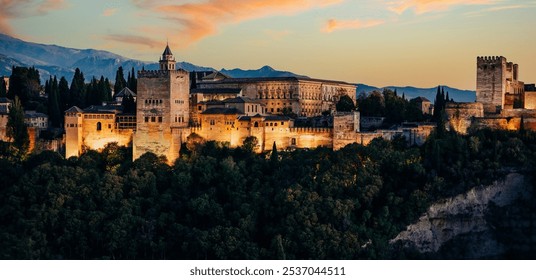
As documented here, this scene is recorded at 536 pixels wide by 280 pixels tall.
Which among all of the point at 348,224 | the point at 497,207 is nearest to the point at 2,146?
the point at 348,224

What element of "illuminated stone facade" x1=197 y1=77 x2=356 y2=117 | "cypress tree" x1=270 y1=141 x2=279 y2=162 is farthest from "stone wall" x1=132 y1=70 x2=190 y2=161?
"illuminated stone facade" x1=197 y1=77 x2=356 y2=117

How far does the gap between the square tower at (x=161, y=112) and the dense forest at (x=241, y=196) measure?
56 centimetres

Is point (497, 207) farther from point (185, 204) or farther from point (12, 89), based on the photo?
point (12, 89)

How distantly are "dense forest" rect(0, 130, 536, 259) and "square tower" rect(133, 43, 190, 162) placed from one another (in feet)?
1.83

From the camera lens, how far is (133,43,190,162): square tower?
31953mm

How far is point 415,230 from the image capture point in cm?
2852

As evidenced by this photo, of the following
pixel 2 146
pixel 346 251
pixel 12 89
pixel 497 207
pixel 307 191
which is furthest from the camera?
pixel 12 89

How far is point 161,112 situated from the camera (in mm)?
32156

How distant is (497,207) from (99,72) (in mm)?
61041

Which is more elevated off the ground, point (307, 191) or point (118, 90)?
point (118, 90)

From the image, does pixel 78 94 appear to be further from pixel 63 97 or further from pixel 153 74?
pixel 153 74

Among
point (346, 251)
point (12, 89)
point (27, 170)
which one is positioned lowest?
point (346, 251)

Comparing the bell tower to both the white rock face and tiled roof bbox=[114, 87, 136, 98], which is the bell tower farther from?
the white rock face

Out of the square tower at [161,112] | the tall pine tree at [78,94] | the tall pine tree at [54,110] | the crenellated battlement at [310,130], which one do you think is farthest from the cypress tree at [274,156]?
the tall pine tree at [78,94]
